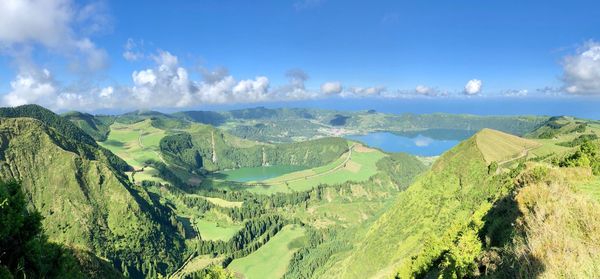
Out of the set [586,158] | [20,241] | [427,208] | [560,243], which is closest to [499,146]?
[427,208]

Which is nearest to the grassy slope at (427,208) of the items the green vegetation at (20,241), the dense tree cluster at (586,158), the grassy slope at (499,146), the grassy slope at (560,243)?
the grassy slope at (499,146)

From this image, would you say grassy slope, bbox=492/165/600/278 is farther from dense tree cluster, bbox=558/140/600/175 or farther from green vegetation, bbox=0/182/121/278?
dense tree cluster, bbox=558/140/600/175

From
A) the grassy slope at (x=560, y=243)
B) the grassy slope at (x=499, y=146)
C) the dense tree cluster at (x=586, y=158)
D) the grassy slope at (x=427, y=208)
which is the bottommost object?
the grassy slope at (x=427, y=208)

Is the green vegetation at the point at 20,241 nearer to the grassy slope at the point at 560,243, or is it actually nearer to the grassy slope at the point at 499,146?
the grassy slope at the point at 560,243

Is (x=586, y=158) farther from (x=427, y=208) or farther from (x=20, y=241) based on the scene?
(x=20, y=241)

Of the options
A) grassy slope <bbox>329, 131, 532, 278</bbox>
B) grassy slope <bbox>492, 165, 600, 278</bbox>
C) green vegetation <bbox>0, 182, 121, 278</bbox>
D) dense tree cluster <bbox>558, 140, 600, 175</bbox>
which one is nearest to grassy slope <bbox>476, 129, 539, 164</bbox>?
grassy slope <bbox>329, 131, 532, 278</bbox>

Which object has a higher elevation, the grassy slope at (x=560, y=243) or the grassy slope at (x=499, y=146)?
the grassy slope at (x=560, y=243)

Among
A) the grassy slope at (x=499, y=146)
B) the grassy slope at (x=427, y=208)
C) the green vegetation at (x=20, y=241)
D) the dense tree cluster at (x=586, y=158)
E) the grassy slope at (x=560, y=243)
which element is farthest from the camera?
the grassy slope at (x=499, y=146)

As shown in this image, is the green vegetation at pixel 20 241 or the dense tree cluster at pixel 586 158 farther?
the dense tree cluster at pixel 586 158

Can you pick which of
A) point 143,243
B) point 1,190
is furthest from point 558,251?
point 143,243
